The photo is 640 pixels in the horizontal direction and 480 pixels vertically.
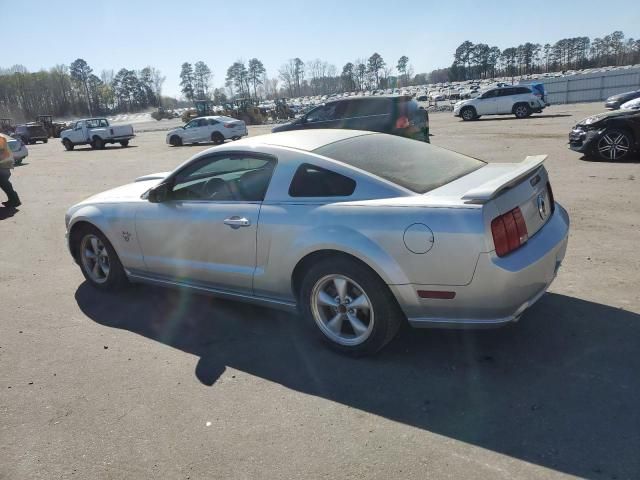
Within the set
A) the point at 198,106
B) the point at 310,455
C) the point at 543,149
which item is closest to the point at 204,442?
the point at 310,455

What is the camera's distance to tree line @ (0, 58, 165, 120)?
413 feet

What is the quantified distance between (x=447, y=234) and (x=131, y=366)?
247cm

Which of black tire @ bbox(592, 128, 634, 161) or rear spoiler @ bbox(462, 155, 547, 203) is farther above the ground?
rear spoiler @ bbox(462, 155, 547, 203)

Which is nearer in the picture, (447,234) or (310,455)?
(310,455)

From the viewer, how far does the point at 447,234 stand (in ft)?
10.1

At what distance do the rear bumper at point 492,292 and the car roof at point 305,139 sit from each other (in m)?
1.39

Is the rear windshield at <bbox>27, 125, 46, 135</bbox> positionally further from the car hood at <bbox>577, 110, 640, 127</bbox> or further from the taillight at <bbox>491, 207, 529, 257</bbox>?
the taillight at <bbox>491, 207, 529, 257</bbox>

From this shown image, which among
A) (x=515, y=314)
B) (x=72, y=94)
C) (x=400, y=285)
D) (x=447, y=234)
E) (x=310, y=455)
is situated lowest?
(x=310, y=455)

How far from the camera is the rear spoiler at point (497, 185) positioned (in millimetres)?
3068

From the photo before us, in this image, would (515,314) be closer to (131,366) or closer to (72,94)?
(131,366)

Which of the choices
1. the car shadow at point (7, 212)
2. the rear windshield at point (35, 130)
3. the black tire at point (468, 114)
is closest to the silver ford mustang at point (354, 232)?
the car shadow at point (7, 212)

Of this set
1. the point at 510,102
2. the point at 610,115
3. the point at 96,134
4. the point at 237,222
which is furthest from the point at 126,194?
the point at 510,102

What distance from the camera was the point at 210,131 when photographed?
26.2m

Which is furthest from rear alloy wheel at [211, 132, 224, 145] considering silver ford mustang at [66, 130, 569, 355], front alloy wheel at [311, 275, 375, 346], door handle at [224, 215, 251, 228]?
front alloy wheel at [311, 275, 375, 346]
